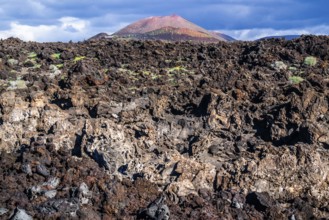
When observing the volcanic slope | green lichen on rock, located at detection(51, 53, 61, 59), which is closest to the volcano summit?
the volcanic slope

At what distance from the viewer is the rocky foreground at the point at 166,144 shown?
989cm

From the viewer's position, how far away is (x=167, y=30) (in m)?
41.6

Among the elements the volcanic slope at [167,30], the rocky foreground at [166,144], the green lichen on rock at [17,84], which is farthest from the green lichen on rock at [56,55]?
the volcanic slope at [167,30]

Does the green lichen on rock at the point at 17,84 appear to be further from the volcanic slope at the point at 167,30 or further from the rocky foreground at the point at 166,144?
the volcanic slope at the point at 167,30

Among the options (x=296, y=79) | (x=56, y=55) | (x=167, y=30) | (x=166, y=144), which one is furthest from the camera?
(x=167, y=30)

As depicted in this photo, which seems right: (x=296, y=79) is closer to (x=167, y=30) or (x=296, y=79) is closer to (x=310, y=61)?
(x=310, y=61)

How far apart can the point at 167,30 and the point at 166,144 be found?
30637mm

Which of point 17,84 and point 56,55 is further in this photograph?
point 56,55

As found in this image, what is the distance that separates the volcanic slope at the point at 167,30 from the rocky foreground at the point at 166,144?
949 inches

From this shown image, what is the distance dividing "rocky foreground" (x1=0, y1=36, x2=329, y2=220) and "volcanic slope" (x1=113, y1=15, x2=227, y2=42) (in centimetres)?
2410

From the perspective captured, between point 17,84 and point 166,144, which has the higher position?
point 17,84

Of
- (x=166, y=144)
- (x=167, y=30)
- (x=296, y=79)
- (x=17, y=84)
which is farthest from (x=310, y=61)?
(x=167, y=30)

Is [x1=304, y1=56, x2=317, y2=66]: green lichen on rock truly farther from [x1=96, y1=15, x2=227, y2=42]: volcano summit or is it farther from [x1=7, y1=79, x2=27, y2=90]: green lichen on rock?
[x1=96, y1=15, x2=227, y2=42]: volcano summit

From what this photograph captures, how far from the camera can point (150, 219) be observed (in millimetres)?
9375
